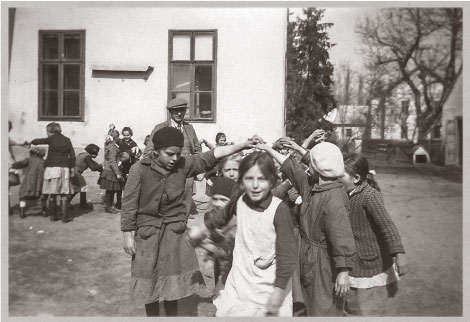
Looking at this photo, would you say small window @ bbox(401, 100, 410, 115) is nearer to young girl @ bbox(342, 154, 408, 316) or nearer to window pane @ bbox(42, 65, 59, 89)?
young girl @ bbox(342, 154, 408, 316)

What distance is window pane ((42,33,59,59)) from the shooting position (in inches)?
120

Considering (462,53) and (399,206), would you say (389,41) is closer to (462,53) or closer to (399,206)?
(462,53)

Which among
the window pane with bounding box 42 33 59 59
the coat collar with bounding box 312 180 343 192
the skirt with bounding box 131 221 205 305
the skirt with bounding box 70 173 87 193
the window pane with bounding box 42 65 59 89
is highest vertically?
the window pane with bounding box 42 33 59 59

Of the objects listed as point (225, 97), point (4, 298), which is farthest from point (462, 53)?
point (4, 298)

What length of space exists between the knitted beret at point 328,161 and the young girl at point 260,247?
Answer: 10.5 inches

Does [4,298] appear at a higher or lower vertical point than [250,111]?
lower

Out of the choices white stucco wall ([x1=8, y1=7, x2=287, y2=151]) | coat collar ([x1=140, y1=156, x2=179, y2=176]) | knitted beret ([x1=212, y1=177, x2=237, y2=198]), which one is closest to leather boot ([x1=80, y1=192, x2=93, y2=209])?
white stucco wall ([x1=8, y1=7, x2=287, y2=151])

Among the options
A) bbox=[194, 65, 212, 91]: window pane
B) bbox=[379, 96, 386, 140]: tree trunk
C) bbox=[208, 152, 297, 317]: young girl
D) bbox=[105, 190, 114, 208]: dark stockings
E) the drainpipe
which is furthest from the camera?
bbox=[105, 190, 114, 208]: dark stockings

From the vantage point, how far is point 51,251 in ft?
11.3

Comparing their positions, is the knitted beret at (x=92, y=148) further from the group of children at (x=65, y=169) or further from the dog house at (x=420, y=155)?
the dog house at (x=420, y=155)

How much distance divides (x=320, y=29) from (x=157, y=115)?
1551mm

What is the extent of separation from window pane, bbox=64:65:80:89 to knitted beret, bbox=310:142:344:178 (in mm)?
2216

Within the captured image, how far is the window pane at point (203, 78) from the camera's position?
3684 mm

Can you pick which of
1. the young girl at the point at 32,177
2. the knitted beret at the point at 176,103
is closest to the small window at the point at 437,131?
the knitted beret at the point at 176,103
